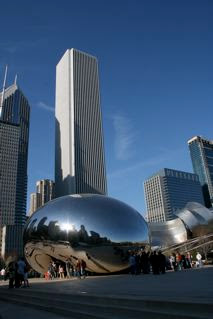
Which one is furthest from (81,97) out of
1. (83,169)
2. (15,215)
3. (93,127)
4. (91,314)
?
(91,314)

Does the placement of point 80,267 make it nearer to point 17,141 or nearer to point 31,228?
point 31,228

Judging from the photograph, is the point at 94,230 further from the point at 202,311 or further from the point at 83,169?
the point at 83,169

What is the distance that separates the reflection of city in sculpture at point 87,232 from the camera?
1691cm

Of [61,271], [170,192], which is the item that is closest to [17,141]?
[170,192]

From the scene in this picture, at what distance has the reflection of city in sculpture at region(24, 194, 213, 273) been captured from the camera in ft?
55.5

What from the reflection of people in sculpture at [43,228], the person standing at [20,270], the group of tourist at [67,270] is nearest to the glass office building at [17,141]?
the group of tourist at [67,270]

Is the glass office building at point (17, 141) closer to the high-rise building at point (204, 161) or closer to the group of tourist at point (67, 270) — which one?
the high-rise building at point (204, 161)

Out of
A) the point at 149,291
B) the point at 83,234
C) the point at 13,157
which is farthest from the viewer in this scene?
the point at 13,157

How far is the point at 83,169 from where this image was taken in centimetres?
13288

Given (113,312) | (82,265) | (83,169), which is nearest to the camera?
(113,312)

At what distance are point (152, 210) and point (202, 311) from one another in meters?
187

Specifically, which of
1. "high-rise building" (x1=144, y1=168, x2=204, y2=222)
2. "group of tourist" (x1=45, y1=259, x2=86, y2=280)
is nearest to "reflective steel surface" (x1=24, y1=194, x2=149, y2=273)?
"group of tourist" (x1=45, y1=259, x2=86, y2=280)

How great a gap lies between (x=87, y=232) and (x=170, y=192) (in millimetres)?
170220

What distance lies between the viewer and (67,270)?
18047 mm
